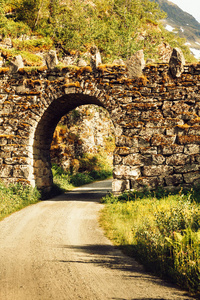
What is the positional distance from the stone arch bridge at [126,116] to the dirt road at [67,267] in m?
2.92

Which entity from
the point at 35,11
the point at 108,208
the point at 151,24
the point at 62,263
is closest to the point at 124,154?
the point at 108,208

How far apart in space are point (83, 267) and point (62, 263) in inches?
14.3

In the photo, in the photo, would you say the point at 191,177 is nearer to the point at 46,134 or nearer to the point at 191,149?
the point at 191,149

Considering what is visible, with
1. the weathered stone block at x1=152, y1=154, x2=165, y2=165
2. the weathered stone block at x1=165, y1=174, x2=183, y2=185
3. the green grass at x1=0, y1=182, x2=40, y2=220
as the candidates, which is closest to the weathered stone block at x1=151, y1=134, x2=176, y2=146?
the weathered stone block at x1=152, y1=154, x2=165, y2=165

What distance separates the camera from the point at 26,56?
18.8 meters

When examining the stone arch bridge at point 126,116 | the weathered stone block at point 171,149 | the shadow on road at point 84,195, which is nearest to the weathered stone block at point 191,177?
the stone arch bridge at point 126,116

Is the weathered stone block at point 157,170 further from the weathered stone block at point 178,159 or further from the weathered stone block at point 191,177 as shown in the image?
the weathered stone block at point 191,177

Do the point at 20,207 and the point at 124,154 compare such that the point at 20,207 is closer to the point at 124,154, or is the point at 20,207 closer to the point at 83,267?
the point at 124,154

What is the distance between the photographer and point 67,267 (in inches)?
148

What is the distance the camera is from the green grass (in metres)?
7.81

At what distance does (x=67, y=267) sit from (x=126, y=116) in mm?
5991

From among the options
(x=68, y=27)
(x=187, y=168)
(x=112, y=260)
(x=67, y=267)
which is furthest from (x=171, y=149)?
(x=68, y=27)

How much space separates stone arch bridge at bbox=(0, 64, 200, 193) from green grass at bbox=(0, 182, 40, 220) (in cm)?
32

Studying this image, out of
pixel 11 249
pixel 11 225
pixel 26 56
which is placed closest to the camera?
pixel 11 249
